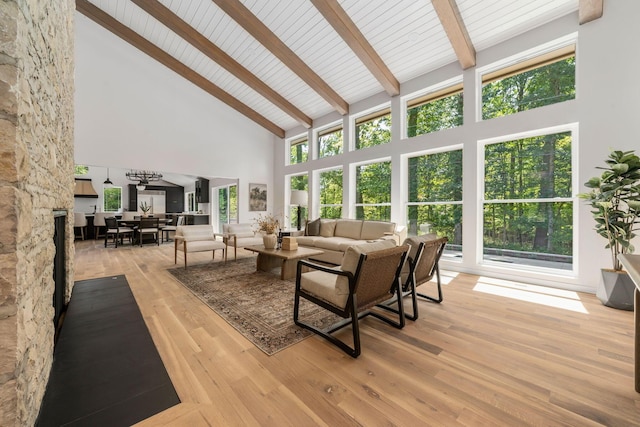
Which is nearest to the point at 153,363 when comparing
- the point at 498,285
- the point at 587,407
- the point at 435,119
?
the point at 587,407

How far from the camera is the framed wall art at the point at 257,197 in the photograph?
8422 millimetres

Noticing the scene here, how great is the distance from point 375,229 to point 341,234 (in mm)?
880

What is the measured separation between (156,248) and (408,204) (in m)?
6.46

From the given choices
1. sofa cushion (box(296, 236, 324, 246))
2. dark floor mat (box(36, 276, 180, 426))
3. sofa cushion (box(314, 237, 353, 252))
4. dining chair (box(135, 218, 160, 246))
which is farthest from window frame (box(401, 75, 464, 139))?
Answer: dining chair (box(135, 218, 160, 246))

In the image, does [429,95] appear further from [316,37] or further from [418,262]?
[418,262]

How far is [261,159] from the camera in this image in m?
8.61

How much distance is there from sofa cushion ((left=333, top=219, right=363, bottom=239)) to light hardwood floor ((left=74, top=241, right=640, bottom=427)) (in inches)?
105

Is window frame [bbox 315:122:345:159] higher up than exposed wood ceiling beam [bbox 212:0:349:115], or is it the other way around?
exposed wood ceiling beam [bbox 212:0:349:115]

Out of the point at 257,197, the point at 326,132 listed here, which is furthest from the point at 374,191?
the point at 257,197

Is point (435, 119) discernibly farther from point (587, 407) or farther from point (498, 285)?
point (587, 407)

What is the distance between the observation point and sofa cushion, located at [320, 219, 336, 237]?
18.8 feet

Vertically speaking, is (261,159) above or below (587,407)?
above

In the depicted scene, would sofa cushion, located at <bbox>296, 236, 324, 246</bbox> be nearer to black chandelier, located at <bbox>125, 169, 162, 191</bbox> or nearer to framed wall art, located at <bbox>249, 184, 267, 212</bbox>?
framed wall art, located at <bbox>249, 184, 267, 212</bbox>

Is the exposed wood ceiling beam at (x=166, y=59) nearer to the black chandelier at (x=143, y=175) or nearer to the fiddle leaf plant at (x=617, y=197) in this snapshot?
the black chandelier at (x=143, y=175)
